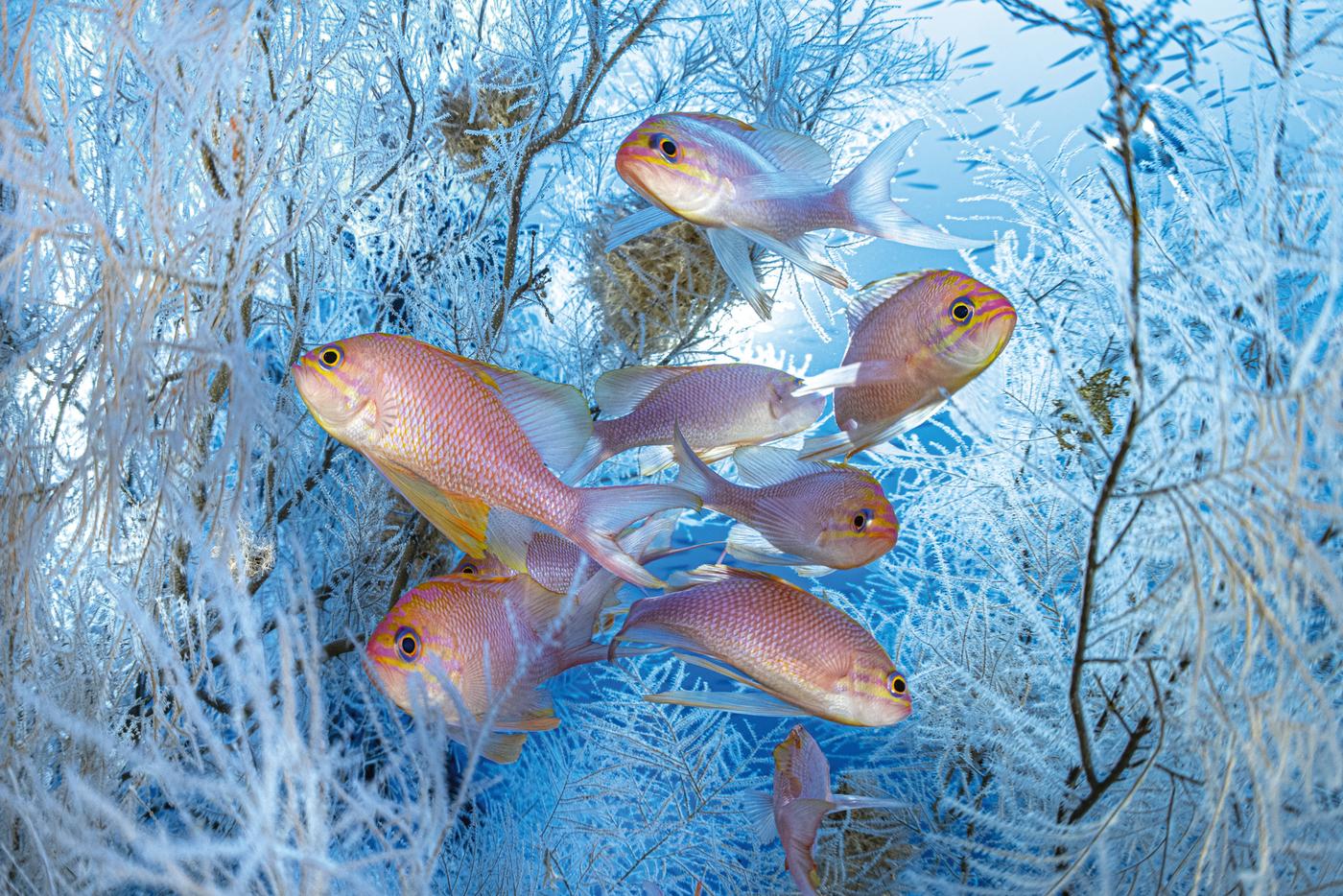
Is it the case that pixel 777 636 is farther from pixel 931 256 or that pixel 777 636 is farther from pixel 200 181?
pixel 931 256

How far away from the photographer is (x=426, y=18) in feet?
8.19

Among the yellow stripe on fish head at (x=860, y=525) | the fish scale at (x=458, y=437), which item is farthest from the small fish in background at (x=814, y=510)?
the fish scale at (x=458, y=437)

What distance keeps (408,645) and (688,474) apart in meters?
0.54

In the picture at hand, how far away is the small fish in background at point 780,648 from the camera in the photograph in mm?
1312

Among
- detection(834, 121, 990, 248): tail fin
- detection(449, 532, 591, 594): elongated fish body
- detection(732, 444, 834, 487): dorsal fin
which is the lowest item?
detection(449, 532, 591, 594): elongated fish body

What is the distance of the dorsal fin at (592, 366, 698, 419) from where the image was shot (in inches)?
61.2

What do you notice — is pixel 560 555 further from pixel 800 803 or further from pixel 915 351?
pixel 915 351

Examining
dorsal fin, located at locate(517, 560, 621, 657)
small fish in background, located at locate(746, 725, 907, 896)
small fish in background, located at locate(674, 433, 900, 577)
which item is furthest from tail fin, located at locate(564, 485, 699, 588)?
small fish in background, located at locate(746, 725, 907, 896)

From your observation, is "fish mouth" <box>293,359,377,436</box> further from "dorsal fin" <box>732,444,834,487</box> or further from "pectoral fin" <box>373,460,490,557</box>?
"dorsal fin" <box>732,444,834,487</box>

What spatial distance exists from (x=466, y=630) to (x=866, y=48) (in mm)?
2271

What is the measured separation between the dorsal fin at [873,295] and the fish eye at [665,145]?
440mm

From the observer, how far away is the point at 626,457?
3283 mm

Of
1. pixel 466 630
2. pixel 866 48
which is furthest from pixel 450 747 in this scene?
pixel 866 48

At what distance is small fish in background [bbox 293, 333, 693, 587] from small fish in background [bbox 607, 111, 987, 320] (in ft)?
1.48
